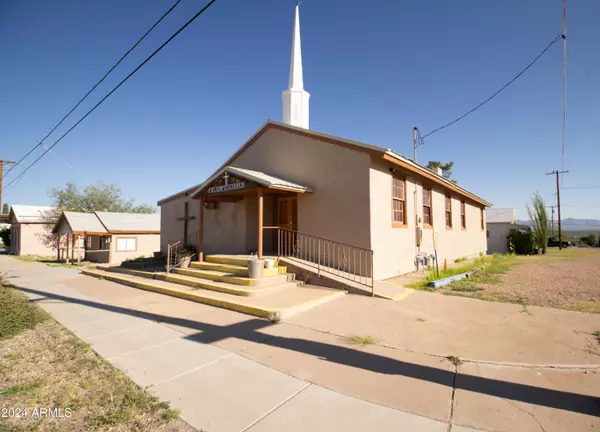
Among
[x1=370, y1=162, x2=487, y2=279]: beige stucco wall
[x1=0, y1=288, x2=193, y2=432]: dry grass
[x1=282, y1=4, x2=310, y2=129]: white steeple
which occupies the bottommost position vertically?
[x1=0, y1=288, x2=193, y2=432]: dry grass

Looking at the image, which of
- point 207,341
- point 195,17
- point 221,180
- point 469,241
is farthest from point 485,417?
point 469,241

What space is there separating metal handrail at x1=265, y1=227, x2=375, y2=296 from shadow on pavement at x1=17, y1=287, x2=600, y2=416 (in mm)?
3669

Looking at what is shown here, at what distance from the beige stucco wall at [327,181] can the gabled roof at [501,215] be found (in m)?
33.0

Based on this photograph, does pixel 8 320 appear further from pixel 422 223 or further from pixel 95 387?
pixel 422 223

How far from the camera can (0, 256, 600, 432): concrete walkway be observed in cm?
292

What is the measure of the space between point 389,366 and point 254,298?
432cm

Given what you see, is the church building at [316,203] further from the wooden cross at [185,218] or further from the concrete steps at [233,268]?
the concrete steps at [233,268]

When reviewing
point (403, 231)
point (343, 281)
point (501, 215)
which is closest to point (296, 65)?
point (403, 231)

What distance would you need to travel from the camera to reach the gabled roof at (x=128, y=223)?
77.7 feet

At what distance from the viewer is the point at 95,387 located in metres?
3.62

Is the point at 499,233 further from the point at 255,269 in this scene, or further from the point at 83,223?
the point at 83,223

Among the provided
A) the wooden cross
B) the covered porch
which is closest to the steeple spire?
the covered porch

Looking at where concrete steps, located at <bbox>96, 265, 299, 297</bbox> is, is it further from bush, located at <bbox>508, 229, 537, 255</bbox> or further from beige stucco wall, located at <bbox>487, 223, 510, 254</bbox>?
beige stucco wall, located at <bbox>487, 223, 510, 254</bbox>

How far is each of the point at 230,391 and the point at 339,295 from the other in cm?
481
